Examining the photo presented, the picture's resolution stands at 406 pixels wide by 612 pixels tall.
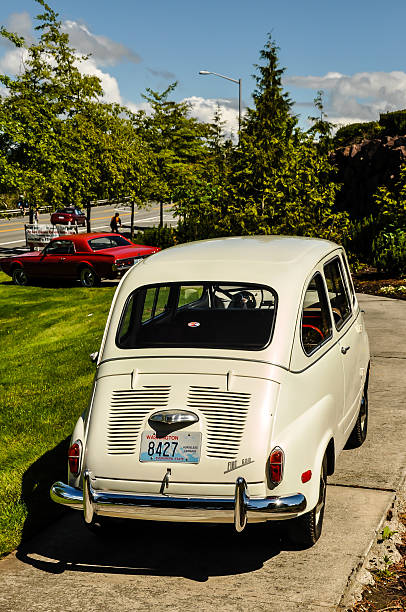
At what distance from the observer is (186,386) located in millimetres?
4449

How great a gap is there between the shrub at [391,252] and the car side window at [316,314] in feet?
42.5

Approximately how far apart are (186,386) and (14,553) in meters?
1.75

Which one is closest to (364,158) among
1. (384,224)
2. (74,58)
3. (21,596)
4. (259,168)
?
(384,224)

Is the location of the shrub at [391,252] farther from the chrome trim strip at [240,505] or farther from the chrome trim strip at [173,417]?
the chrome trim strip at [240,505]

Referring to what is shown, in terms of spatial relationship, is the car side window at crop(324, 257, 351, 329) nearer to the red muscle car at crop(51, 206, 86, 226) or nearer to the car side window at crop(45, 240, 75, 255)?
the car side window at crop(45, 240, 75, 255)

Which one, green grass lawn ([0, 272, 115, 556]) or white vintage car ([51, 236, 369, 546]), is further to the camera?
green grass lawn ([0, 272, 115, 556])

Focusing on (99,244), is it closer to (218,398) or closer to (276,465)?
(218,398)

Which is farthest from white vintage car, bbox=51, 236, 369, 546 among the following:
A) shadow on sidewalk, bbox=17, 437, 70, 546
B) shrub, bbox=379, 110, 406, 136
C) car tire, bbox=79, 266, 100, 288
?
shrub, bbox=379, 110, 406, 136

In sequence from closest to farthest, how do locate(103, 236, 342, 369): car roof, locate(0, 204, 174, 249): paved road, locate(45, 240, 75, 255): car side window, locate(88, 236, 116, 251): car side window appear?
locate(103, 236, 342, 369): car roof < locate(88, 236, 116, 251): car side window < locate(45, 240, 75, 255): car side window < locate(0, 204, 174, 249): paved road

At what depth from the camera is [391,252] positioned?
1797 centimetres

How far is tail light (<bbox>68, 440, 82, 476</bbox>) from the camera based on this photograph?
4.45 meters

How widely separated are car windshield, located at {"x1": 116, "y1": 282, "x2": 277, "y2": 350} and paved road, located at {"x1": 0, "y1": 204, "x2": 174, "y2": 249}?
40123mm

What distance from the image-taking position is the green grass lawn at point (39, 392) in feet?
18.5

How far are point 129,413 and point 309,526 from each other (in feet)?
4.44
